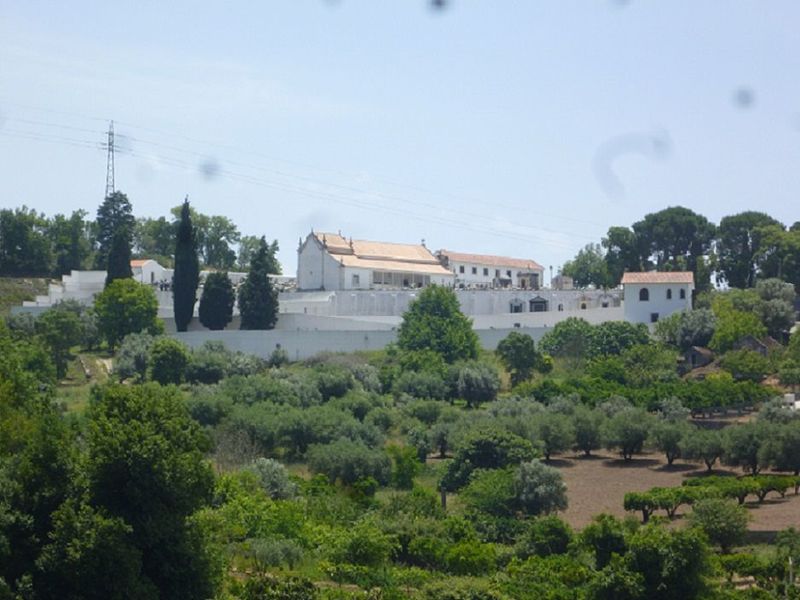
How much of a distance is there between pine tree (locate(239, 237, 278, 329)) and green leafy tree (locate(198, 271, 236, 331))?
0.51 meters

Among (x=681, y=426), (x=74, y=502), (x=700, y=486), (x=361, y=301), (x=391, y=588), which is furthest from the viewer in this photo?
(x=361, y=301)

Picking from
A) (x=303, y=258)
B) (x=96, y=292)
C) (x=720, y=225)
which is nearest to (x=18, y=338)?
(x=96, y=292)

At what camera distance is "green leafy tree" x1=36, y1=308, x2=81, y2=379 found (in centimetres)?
4988

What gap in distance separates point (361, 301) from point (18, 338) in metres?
17.3

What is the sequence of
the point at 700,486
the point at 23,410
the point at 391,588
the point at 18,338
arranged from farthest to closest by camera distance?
the point at 18,338 → the point at 700,486 → the point at 23,410 → the point at 391,588

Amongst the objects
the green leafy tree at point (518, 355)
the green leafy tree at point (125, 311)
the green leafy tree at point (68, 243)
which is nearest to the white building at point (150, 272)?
the green leafy tree at point (68, 243)

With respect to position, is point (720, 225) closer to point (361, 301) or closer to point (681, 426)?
point (361, 301)

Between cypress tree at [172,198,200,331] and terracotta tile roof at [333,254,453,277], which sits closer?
cypress tree at [172,198,200,331]

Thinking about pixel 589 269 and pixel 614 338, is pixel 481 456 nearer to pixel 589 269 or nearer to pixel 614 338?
pixel 614 338

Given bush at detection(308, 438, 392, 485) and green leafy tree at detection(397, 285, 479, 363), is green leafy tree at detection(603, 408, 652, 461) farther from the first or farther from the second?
green leafy tree at detection(397, 285, 479, 363)

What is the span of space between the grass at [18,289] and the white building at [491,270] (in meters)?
19.7

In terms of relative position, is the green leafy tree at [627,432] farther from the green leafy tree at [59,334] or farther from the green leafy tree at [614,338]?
the green leafy tree at [59,334]

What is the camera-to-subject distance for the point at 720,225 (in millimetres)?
72438

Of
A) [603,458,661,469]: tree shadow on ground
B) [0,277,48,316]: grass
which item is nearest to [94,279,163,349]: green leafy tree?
[0,277,48,316]: grass
